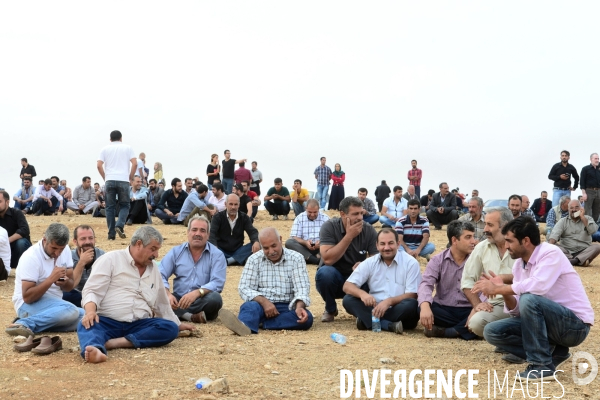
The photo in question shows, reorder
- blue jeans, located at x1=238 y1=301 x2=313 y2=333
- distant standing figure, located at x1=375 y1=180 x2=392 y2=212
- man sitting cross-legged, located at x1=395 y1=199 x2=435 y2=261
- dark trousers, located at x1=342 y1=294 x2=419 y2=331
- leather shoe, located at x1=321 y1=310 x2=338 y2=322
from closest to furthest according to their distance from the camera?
1. blue jeans, located at x1=238 y1=301 x2=313 y2=333
2. dark trousers, located at x1=342 y1=294 x2=419 y2=331
3. leather shoe, located at x1=321 y1=310 x2=338 y2=322
4. man sitting cross-legged, located at x1=395 y1=199 x2=435 y2=261
5. distant standing figure, located at x1=375 y1=180 x2=392 y2=212

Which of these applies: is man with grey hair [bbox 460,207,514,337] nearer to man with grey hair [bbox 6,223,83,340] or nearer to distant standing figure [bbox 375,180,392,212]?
man with grey hair [bbox 6,223,83,340]

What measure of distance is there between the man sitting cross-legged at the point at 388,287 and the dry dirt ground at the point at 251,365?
182 millimetres

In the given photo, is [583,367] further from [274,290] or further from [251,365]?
[274,290]

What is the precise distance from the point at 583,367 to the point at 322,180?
19557 mm

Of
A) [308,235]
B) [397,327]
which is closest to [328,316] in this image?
[397,327]

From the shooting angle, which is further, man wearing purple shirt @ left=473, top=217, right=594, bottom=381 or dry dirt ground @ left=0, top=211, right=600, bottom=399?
man wearing purple shirt @ left=473, top=217, right=594, bottom=381

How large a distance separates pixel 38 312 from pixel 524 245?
15.2ft

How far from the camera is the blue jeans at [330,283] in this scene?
28.6 ft

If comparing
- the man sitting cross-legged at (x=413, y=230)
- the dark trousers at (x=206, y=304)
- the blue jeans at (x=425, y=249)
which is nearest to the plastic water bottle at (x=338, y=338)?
the dark trousers at (x=206, y=304)

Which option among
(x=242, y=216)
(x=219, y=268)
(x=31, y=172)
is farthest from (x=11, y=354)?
(x=31, y=172)

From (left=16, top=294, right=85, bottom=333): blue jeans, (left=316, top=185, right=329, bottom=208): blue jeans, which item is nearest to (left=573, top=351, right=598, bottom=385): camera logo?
(left=16, top=294, right=85, bottom=333): blue jeans

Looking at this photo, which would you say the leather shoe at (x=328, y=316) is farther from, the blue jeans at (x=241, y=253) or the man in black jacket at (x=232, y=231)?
the blue jeans at (x=241, y=253)

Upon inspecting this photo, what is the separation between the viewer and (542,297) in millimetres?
5742

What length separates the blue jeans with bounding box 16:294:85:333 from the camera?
23.8 ft
